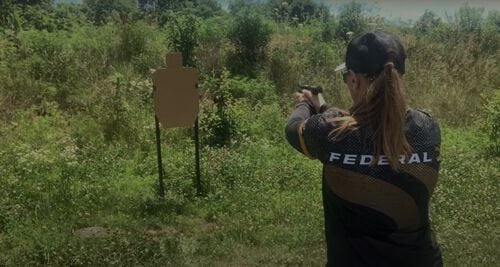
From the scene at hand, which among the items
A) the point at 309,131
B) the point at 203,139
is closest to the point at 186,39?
the point at 203,139

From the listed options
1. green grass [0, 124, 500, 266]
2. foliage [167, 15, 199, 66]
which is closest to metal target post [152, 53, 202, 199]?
green grass [0, 124, 500, 266]

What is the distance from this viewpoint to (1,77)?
7938mm

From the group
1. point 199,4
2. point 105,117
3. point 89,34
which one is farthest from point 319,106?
point 199,4

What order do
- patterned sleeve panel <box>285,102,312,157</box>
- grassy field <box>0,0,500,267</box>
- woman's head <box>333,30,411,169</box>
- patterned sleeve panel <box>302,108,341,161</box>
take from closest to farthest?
woman's head <box>333,30,411,169</box> → patterned sleeve panel <box>302,108,341,161</box> → patterned sleeve panel <box>285,102,312,157</box> → grassy field <box>0,0,500,267</box>

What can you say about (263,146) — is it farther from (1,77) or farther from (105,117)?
(1,77)

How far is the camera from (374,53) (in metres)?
1.80

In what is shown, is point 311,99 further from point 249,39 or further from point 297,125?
point 249,39

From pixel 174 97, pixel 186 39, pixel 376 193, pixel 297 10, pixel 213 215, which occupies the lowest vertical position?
pixel 213 215

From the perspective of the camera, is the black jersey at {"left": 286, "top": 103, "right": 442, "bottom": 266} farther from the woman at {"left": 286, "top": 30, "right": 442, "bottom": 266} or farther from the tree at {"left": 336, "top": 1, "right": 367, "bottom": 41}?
the tree at {"left": 336, "top": 1, "right": 367, "bottom": 41}

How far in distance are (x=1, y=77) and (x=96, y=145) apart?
2321mm

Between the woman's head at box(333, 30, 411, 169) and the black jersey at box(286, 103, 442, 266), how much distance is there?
1.2 inches

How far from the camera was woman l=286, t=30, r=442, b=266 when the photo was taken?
5.76ft

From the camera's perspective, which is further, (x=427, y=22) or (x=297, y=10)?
(x=297, y=10)

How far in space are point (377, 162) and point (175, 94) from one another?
148 inches
